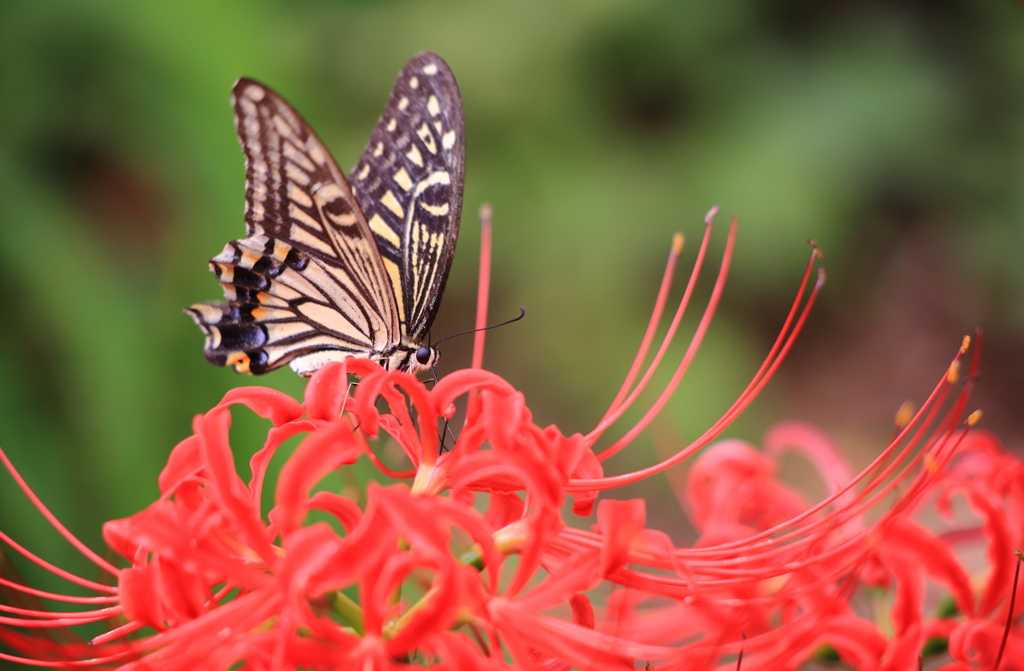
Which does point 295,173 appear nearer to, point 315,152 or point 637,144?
point 315,152

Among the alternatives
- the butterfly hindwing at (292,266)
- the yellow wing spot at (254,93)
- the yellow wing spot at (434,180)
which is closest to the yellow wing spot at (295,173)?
the butterfly hindwing at (292,266)

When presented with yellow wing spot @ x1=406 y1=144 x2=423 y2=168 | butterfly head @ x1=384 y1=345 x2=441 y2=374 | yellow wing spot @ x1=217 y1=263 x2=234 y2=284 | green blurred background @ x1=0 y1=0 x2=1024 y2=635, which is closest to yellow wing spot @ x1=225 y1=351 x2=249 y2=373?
yellow wing spot @ x1=217 y1=263 x2=234 y2=284

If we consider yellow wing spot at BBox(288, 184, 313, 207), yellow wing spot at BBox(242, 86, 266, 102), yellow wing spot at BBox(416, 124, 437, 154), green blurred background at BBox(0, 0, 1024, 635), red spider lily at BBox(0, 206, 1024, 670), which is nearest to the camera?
red spider lily at BBox(0, 206, 1024, 670)

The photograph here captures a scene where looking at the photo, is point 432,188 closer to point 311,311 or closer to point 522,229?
point 311,311

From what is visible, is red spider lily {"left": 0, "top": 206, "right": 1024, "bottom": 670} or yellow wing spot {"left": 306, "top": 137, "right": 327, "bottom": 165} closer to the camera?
red spider lily {"left": 0, "top": 206, "right": 1024, "bottom": 670}

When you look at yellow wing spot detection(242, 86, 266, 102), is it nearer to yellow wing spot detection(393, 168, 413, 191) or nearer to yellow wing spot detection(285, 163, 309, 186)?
yellow wing spot detection(285, 163, 309, 186)

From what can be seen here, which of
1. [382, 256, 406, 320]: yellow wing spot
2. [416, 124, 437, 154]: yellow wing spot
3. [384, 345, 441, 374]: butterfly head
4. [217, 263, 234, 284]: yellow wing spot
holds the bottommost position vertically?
[384, 345, 441, 374]: butterfly head

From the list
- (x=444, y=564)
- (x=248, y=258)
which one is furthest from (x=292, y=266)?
(x=444, y=564)
